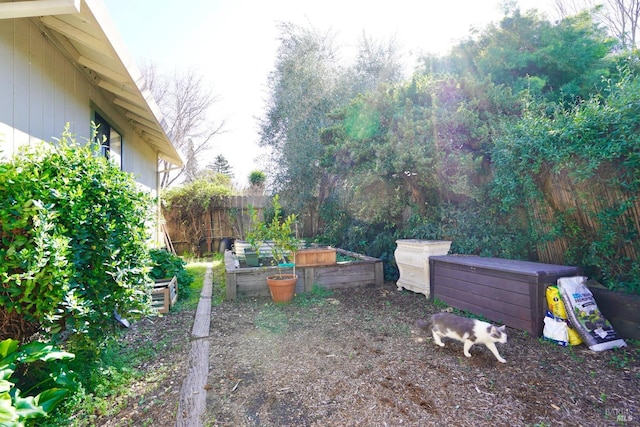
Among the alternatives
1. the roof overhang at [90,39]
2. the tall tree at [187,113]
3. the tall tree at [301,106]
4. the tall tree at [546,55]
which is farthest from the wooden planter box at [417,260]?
the tall tree at [187,113]

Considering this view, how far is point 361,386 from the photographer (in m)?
2.23

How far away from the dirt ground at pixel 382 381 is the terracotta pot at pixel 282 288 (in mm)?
897

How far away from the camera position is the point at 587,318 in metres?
2.75

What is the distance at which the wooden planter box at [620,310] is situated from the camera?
2.73 m

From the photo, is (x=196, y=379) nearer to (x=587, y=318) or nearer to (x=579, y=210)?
(x=587, y=318)

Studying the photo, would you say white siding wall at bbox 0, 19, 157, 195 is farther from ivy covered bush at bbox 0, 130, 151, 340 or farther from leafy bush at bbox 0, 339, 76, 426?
leafy bush at bbox 0, 339, 76, 426

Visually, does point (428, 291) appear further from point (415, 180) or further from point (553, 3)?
point (553, 3)

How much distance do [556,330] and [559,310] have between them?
0.58 ft

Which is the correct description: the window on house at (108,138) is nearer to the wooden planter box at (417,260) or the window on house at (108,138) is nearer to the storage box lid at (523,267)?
the wooden planter box at (417,260)

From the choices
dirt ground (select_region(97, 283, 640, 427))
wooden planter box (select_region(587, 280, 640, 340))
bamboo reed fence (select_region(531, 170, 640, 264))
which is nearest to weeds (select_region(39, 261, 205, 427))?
dirt ground (select_region(97, 283, 640, 427))

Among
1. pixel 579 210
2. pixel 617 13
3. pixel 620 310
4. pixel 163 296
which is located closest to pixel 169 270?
pixel 163 296

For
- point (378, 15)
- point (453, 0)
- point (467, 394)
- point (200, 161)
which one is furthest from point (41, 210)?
point (200, 161)

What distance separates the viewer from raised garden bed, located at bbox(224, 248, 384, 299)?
4.67 meters

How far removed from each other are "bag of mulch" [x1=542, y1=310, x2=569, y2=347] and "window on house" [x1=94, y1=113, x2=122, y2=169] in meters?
5.41
